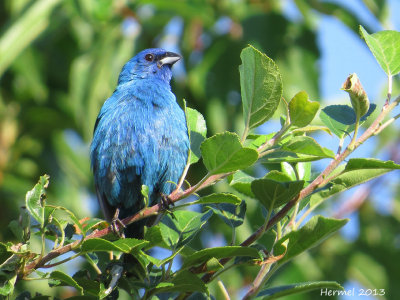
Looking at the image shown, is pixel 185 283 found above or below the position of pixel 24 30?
below

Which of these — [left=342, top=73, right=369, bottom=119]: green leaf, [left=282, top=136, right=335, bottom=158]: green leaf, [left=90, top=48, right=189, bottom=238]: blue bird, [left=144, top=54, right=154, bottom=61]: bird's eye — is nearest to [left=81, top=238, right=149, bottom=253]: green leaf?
[left=282, top=136, right=335, bottom=158]: green leaf

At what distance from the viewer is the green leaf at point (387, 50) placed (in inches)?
93.0

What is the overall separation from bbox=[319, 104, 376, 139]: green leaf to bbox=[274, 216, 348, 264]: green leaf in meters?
0.36

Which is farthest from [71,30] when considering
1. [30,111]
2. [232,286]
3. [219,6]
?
[232,286]

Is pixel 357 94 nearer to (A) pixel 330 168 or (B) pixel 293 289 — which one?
(A) pixel 330 168

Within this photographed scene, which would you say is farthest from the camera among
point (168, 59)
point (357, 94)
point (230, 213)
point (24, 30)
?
point (168, 59)

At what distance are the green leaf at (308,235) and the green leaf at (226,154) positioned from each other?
0.29m

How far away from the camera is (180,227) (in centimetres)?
254

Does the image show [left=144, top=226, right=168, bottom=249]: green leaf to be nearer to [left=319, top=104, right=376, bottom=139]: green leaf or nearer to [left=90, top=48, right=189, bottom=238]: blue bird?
[left=319, top=104, right=376, bottom=139]: green leaf

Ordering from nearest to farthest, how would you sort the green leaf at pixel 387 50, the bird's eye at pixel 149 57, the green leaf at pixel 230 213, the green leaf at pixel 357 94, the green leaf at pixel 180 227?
the green leaf at pixel 357 94, the green leaf at pixel 387 50, the green leaf at pixel 180 227, the green leaf at pixel 230 213, the bird's eye at pixel 149 57

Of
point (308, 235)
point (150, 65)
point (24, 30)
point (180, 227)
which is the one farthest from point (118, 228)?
point (150, 65)

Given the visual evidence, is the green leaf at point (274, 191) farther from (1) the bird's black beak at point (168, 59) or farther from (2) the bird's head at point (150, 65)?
(1) the bird's black beak at point (168, 59)

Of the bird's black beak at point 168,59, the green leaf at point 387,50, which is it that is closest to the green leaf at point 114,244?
the green leaf at point 387,50

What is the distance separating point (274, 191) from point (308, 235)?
0.19 metres
